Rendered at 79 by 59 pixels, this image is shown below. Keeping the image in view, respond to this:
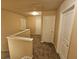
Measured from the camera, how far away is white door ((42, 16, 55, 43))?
751cm

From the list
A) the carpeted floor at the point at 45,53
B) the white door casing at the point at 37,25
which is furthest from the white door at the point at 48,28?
the white door casing at the point at 37,25

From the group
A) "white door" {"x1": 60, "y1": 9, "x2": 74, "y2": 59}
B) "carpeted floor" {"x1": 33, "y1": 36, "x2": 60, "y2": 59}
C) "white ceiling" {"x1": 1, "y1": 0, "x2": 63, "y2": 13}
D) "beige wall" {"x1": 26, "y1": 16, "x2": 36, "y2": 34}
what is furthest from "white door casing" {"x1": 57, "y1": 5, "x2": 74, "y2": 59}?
"beige wall" {"x1": 26, "y1": 16, "x2": 36, "y2": 34}

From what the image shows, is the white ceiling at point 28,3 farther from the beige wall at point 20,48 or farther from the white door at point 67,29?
the beige wall at point 20,48

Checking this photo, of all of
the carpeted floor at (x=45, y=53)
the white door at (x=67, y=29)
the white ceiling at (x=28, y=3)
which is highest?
the white ceiling at (x=28, y=3)

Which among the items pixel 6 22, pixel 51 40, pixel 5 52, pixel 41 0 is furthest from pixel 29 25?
pixel 41 0

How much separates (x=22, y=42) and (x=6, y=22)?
3095 mm

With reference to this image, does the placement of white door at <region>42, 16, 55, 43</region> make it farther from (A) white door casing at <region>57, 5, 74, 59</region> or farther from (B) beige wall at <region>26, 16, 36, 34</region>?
(B) beige wall at <region>26, 16, 36, 34</region>

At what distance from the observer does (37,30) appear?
41.8ft

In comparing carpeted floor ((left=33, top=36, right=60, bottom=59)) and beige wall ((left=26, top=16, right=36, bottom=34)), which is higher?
beige wall ((left=26, top=16, right=36, bottom=34))

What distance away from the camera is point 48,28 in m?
7.61

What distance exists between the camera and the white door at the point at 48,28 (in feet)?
24.6

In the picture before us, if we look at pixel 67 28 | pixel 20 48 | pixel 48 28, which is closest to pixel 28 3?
pixel 20 48

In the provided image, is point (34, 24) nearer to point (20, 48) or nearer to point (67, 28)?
point (20, 48)

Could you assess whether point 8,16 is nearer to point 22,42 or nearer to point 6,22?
point 6,22
